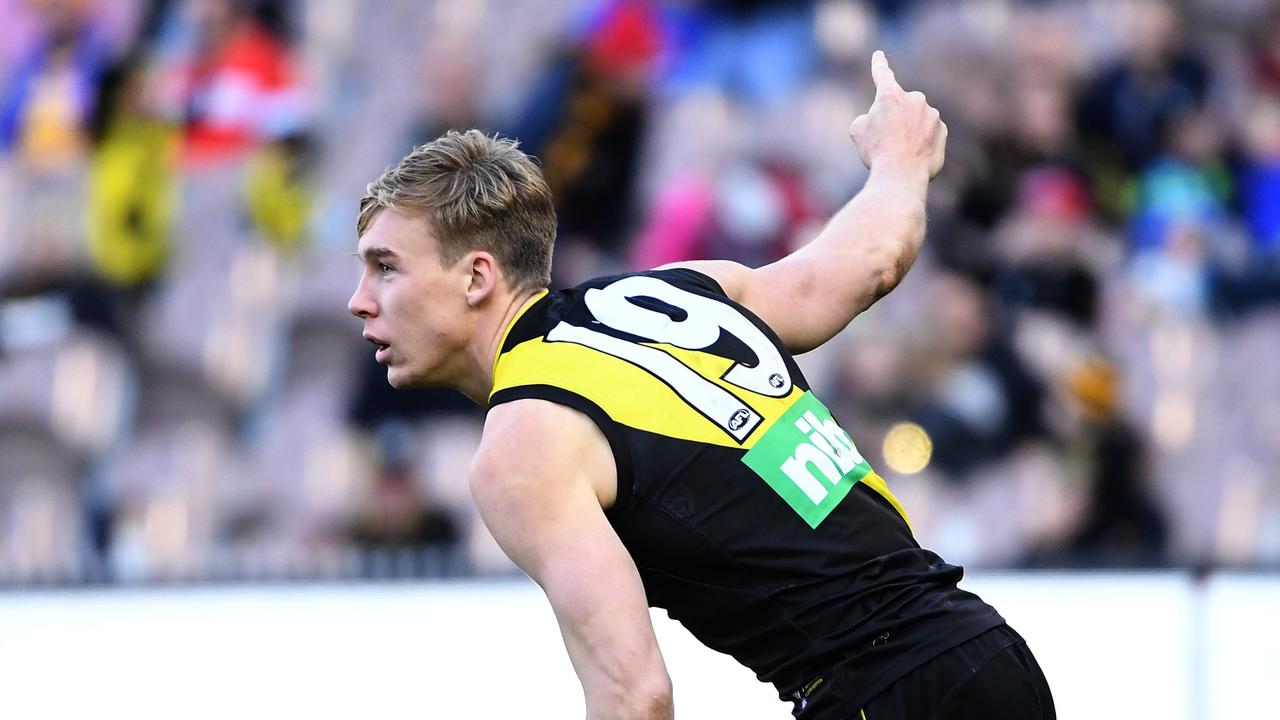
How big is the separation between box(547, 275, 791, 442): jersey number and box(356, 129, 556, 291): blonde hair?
17 centimetres

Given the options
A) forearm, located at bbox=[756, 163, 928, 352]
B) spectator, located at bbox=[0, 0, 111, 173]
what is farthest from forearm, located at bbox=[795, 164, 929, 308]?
spectator, located at bbox=[0, 0, 111, 173]

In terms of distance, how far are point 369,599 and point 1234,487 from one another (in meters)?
4.19

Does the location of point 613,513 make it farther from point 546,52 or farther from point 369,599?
point 546,52

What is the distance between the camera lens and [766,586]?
242cm

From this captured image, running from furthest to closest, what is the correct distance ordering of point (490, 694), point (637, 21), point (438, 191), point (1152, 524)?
point (637, 21)
point (1152, 524)
point (490, 694)
point (438, 191)

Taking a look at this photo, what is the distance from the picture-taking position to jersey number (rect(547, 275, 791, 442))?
2.44m

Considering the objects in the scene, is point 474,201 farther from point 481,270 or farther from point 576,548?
point 576,548

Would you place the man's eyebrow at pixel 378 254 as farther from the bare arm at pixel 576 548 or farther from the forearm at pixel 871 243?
the forearm at pixel 871 243

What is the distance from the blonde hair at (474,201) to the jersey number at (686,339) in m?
0.17

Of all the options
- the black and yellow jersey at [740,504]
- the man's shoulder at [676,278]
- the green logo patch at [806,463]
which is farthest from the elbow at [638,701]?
the man's shoulder at [676,278]

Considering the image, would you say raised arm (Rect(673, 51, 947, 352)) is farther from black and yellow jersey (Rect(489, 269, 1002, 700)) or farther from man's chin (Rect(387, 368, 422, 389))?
man's chin (Rect(387, 368, 422, 389))

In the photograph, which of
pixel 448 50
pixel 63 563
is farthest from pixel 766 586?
pixel 448 50

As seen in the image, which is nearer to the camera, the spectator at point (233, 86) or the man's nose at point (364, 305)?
the man's nose at point (364, 305)

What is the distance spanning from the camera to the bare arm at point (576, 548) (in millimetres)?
2248
